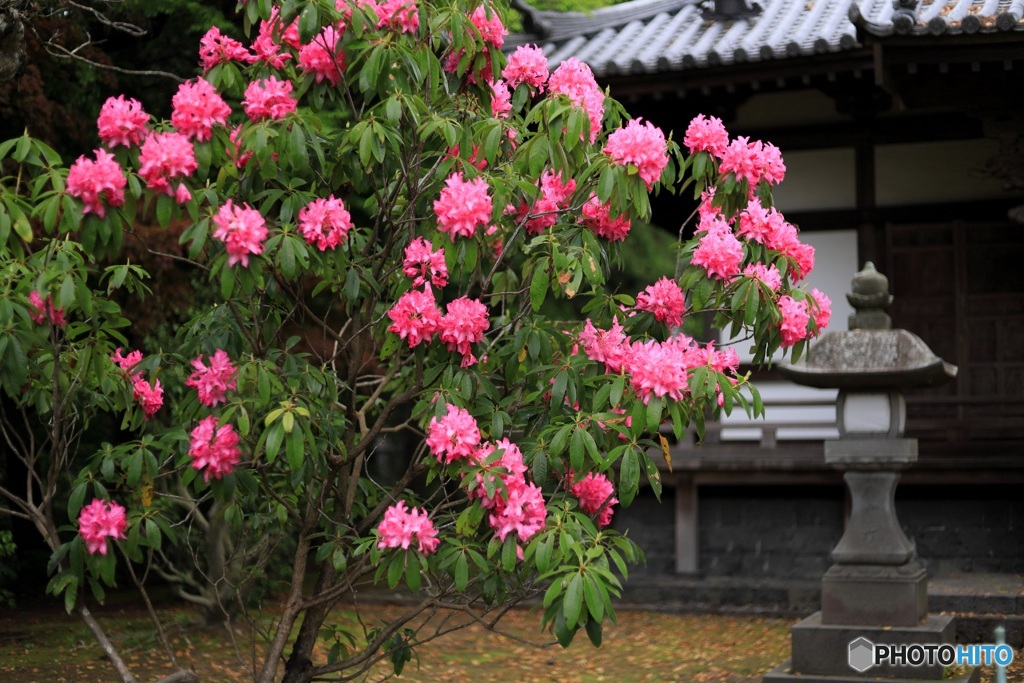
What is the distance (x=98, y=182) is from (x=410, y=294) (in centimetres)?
117

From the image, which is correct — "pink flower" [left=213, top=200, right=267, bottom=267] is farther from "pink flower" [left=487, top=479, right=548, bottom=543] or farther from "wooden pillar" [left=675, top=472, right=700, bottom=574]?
"wooden pillar" [left=675, top=472, right=700, bottom=574]

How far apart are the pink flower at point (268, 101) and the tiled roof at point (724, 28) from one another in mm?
5765

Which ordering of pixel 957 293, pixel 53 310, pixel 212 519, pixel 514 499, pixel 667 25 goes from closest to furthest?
pixel 514 499 → pixel 53 310 → pixel 212 519 → pixel 957 293 → pixel 667 25

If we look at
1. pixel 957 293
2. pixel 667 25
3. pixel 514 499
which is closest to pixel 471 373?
pixel 514 499

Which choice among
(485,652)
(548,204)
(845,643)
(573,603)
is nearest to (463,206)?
(548,204)

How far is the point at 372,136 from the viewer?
13.7 ft

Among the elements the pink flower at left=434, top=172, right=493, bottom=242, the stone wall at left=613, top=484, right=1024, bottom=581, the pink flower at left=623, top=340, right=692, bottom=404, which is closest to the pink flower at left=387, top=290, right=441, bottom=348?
the pink flower at left=434, top=172, right=493, bottom=242

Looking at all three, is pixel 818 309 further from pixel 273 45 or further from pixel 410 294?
pixel 273 45

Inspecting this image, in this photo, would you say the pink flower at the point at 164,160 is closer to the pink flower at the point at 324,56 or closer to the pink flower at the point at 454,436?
the pink flower at the point at 324,56

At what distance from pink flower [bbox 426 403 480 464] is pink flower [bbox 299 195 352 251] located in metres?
0.78

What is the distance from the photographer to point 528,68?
193 inches

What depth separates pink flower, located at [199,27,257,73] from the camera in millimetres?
4457

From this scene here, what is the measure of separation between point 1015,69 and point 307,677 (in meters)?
7.16

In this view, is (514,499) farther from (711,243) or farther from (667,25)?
(667,25)
